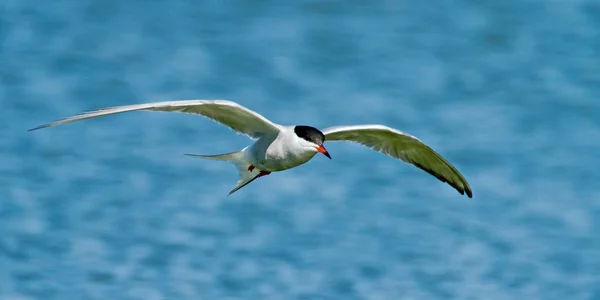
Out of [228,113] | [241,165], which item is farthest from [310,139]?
[241,165]

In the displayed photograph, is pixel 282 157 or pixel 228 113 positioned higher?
pixel 228 113

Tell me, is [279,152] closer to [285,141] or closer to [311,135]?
[285,141]

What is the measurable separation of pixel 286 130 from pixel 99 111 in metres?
1.76

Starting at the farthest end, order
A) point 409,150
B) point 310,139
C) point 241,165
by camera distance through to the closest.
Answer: point 409,150 → point 241,165 → point 310,139

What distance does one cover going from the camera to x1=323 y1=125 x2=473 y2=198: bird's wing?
8406 mm

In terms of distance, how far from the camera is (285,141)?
7.77 m

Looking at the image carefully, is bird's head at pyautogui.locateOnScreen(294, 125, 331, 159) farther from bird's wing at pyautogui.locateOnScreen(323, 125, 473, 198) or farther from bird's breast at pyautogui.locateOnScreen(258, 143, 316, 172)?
bird's wing at pyautogui.locateOnScreen(323, 125, 473, 198)

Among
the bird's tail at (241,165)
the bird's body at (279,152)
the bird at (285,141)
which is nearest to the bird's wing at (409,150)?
the bird at (285,141)

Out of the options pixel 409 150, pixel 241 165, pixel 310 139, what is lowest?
pixel 310 139

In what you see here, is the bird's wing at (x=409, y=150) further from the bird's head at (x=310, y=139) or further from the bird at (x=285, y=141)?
the bird's head at (x=310, y=139)

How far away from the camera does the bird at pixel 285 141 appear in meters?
7.56

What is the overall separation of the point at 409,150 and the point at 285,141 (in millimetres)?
Result: 1366

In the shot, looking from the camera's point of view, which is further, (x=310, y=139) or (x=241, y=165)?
(x=241, y=165)

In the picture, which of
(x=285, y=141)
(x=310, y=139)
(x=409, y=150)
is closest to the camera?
(x=310, y=139)
